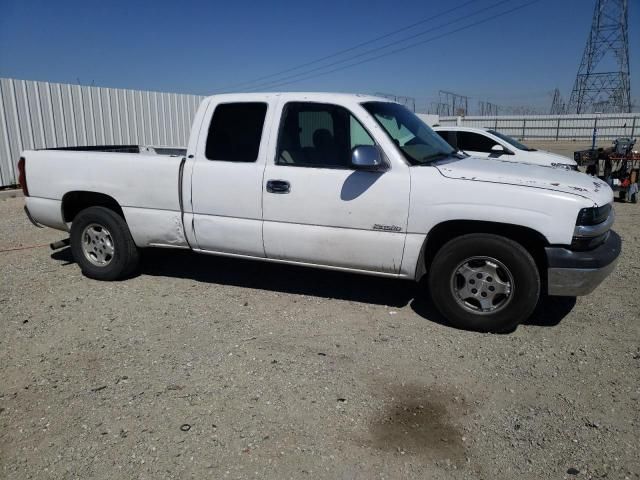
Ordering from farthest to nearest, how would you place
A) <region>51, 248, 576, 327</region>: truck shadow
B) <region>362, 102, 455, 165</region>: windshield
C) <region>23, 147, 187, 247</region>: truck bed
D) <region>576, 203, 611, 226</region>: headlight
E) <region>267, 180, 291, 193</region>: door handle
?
<region>23, 147, 187, 247</region>: truck bed → <region>51, 248, 576, 327</region>: truck shadow → <region>267, 180, 291, 193</region>: door handle → <region>362, 102, 455, 165</region>: windshield → <region>576, 203, 611, 226</region>: headlight

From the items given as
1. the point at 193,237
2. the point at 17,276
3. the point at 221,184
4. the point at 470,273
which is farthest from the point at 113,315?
the point at 470,273

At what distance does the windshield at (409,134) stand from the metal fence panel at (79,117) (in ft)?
33.6

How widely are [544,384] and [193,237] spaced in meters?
3.28

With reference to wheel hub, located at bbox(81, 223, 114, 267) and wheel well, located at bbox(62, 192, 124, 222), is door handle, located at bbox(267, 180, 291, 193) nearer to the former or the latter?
wheel well, located at bbox(62, 192, 124, 222)

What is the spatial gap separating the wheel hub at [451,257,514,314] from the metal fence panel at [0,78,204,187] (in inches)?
445

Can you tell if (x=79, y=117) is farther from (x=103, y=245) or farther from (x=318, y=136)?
(x=318, y=136)

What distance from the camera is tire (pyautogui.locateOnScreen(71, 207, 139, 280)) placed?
5.31 metres

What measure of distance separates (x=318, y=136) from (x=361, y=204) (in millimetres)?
771

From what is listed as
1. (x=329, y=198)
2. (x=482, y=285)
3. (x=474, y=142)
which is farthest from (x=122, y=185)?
(x=474, y=142)

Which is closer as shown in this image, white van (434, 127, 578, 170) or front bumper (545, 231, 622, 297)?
front bumper (545, 231, 622, 297)

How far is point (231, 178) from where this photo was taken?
15.2ft

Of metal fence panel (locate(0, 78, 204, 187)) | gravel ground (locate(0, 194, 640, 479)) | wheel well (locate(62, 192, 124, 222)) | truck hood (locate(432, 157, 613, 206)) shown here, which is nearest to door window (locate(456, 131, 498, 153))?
gravel ground (locate(0, 194, 640, 479))

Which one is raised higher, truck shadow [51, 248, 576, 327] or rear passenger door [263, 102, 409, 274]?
rear passenger door [263, 102, 409, 274]

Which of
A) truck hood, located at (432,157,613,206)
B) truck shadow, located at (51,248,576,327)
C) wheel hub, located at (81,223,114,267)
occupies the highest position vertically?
truck hood, located at (432,157,613,206)
